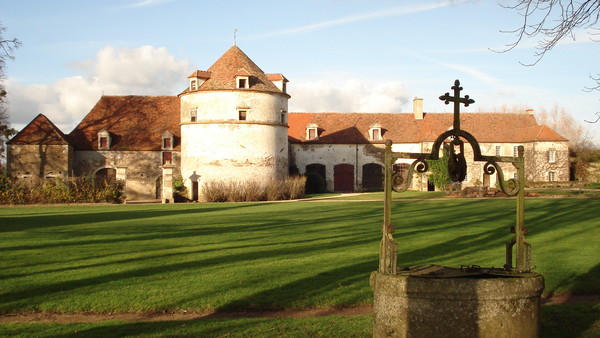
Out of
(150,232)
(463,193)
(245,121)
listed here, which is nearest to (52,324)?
(150,232)

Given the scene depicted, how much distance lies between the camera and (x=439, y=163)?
44.8 meters

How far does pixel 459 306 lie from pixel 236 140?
113 ft

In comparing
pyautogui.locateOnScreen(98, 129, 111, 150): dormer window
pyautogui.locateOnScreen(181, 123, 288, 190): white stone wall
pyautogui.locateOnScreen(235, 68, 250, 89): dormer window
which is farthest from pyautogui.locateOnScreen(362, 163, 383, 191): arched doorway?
pyautogui.locateOnScreen(98, 129, 111, 150): dormer window

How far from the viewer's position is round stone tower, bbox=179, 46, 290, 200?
3891cm

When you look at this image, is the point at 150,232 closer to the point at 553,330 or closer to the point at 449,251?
the point at 449,251

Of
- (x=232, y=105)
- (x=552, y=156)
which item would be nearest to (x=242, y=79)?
(x=232, y=105)

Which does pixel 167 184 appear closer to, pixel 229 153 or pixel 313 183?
pixel 229 153

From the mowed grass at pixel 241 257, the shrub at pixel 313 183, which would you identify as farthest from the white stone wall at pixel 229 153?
the mowed grass at pixel 241 257

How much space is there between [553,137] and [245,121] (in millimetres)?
24973

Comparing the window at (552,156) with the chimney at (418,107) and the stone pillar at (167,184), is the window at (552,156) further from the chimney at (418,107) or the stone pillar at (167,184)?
the stone pillar at (167,184)

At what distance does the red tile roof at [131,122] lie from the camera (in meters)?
43.4

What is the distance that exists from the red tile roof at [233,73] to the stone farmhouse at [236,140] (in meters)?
0.08

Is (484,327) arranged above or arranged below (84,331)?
above

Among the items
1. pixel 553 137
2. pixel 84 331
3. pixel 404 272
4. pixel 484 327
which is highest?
pixel 553 137
